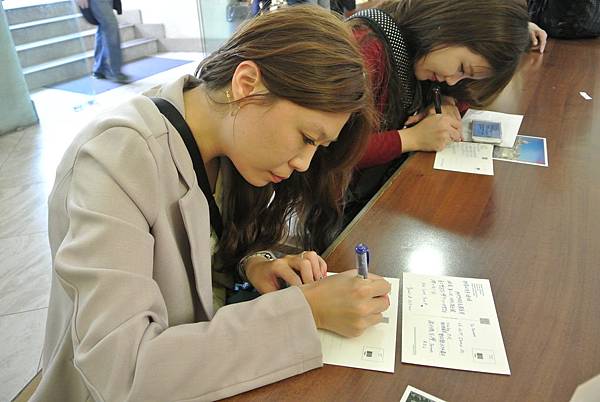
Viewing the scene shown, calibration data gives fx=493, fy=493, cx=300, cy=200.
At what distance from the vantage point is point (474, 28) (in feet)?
4.04

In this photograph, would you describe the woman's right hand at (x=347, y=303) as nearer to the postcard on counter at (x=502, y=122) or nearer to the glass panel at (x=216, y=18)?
the postcard on counter at (x=502, y=122)

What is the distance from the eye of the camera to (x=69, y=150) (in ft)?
2.37

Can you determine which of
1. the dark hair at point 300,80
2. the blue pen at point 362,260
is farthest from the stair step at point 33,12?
the blue pen at point 362,260

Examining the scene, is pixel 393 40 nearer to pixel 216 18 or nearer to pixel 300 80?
pixel 300 80

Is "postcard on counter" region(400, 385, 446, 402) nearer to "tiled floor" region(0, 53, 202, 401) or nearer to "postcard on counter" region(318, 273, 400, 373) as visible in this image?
"postcard on counter" region(318, 273, 400, 373)

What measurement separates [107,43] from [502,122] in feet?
12.5

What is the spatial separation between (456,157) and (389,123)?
0.25 meters

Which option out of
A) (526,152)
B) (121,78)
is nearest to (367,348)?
(526,152)

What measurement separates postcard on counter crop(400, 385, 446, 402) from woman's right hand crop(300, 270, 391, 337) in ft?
0.36

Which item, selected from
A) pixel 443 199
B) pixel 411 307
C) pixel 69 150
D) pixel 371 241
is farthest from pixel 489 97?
pixel 69 150

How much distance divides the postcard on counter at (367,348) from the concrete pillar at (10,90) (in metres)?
3.29

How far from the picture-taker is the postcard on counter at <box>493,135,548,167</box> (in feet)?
4.20

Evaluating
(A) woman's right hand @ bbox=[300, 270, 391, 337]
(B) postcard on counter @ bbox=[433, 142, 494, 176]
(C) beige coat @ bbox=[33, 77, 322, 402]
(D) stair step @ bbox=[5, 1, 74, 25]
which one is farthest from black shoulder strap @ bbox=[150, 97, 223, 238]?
(D) stair step @ bbox=[5, 1, 74, 25]

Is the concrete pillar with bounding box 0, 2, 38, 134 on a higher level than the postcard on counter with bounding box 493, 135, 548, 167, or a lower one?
lower
